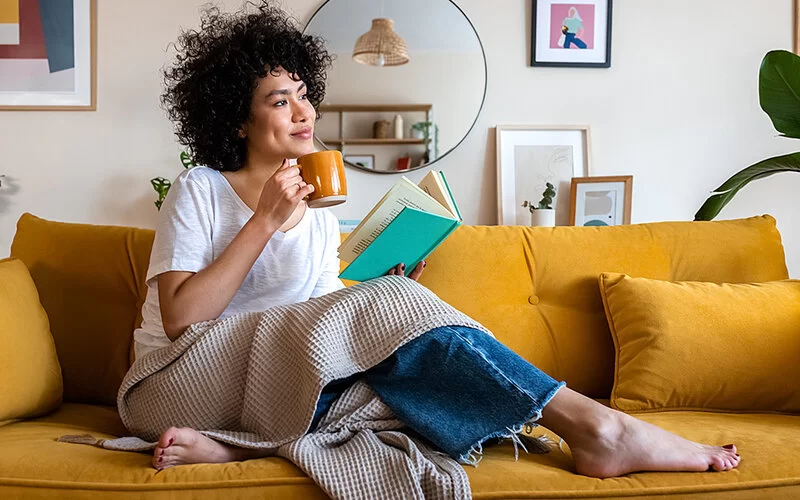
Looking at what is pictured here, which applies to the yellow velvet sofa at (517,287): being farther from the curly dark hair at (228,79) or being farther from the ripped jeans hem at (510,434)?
the curly dark hair at (228,79)

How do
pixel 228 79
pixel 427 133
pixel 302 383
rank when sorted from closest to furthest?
pixel 302 383 → pixel 228 79 → pixel 427 133

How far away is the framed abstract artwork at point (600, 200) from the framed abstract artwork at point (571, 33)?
43 cm

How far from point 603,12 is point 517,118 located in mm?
485

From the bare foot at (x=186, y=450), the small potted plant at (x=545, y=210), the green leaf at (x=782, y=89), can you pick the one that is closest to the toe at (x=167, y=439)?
the bare foot at (x=186, y=450)

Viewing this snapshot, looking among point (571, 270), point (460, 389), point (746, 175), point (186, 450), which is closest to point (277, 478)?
point (186, 450)

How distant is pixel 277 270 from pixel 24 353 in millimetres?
524

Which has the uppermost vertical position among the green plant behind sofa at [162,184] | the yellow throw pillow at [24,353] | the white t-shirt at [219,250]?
the green plant behind sofa at [162,184]

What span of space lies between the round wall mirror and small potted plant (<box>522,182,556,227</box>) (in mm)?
343

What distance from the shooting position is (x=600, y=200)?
2576 mm

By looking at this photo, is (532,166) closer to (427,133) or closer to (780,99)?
(427,133)

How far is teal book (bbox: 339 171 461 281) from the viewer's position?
56.7 inches

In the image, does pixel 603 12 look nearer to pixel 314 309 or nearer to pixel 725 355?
pixel 725 355

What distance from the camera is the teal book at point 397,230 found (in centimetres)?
144

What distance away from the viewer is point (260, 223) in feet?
4.68
